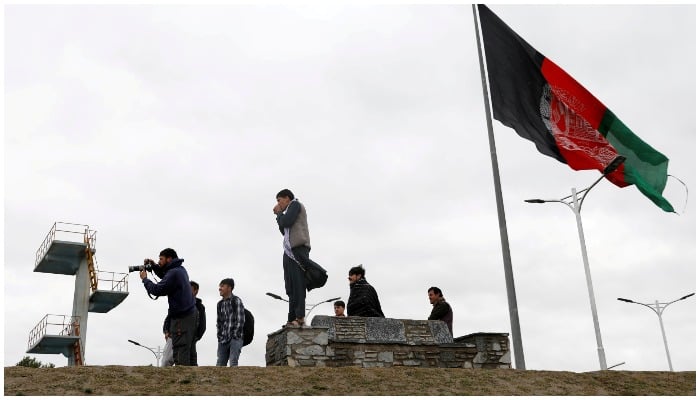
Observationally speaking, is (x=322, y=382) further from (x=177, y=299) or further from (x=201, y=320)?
(x=201, y=320)

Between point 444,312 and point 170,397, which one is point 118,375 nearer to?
point 170,397

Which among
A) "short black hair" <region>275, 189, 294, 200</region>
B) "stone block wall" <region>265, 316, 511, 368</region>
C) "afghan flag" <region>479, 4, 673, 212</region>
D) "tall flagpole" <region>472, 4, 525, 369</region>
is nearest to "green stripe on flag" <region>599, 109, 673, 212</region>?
"afghan flag" <region>479, 4, 673, 212</region>

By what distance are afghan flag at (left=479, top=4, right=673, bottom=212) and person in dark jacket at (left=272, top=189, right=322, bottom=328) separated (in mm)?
4204

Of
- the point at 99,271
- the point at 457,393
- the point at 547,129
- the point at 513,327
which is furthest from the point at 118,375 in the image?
the point at 99,271

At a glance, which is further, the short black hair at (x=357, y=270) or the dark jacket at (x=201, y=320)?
the short black hair at (x=357, y=270)

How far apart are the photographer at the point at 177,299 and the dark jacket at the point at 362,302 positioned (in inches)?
130

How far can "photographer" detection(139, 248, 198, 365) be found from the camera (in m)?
8.10

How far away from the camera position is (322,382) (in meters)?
8.11

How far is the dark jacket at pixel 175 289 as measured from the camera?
8023mm

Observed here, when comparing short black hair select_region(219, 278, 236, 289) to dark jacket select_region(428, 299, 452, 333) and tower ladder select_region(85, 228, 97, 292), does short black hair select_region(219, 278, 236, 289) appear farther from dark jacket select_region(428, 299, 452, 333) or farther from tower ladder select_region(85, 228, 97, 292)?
tower ladder select_region(85, 228, 97, 292)

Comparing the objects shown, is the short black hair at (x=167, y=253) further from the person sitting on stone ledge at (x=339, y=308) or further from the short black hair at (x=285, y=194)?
the person sitting on stone ledge at (x=339, y=308)

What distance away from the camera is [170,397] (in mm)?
6941

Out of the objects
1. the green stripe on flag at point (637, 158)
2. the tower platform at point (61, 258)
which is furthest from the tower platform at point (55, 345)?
the green stripe on flag at point (637, 158)

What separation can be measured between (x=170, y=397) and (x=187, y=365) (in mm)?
1371
